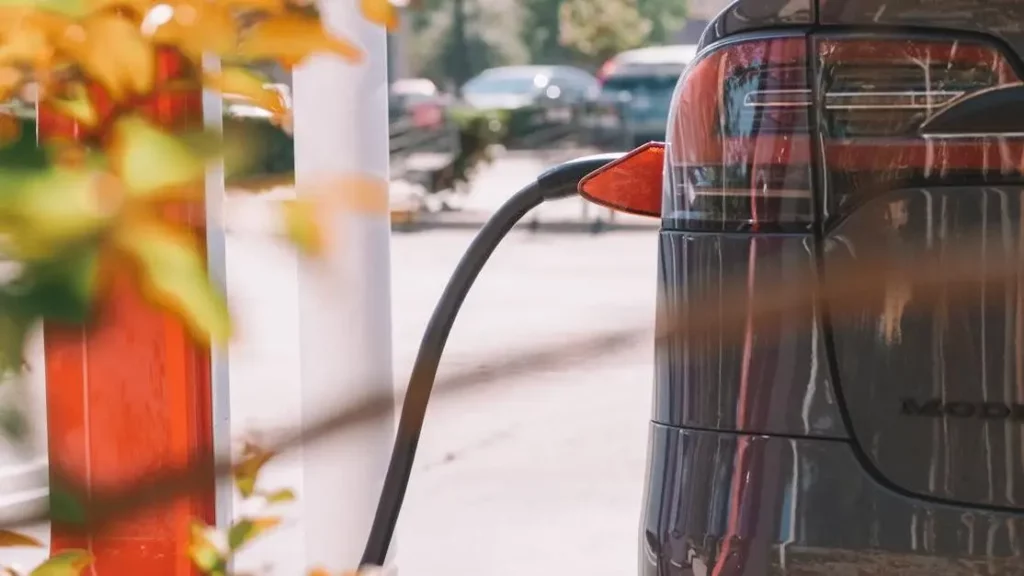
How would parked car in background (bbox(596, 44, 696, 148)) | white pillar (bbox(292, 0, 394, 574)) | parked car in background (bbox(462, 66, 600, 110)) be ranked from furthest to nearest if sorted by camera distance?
parked car in background (bbox(462, 66, 600, 110)), parked car in background (bbox(596, 44, 696, 148)), white pillar (bbox(292, 0, 394, 574))

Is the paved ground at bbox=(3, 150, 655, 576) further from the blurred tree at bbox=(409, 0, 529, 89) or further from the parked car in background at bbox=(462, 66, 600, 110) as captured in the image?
the blurred tree at bbox=(409, 0, 529, 89)

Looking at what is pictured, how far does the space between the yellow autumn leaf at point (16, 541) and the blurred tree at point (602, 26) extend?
135ft

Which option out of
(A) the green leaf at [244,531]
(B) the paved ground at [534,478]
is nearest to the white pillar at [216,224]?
(B) the paved ground at [534,478]

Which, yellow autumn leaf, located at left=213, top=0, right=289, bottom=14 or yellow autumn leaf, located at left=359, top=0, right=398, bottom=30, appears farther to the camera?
yellow autumn leaf, located at left=359, top=0, right=398, bottom=30

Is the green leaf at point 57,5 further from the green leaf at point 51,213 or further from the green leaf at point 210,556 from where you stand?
the green leaf at point 210,556

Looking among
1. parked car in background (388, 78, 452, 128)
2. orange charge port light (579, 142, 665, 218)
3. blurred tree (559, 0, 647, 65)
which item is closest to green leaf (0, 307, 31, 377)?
orange charge port light (579, 142, 665, 218)

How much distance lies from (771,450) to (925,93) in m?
0.50

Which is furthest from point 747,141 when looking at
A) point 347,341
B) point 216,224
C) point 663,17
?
point 663,17

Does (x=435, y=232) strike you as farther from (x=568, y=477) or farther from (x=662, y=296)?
(x=662, y=296)

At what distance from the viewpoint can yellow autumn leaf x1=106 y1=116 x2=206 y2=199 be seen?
67cm

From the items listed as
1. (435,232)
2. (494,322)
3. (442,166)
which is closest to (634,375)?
(494,322)

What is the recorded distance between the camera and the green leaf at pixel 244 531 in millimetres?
1609

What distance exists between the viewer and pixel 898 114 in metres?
1.72

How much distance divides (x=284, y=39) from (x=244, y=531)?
37.1 inches
